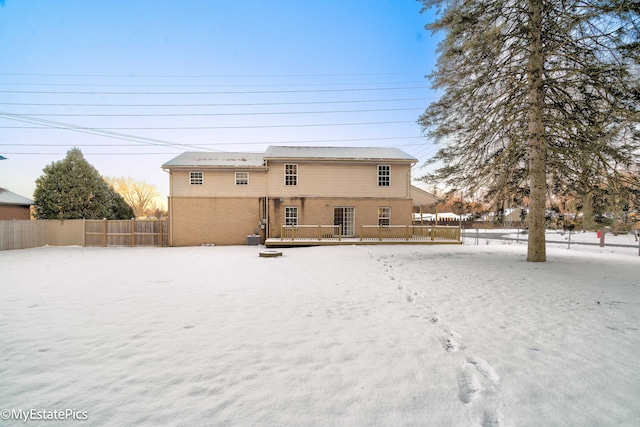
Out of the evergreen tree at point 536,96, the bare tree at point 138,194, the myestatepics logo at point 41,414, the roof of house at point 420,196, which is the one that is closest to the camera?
the myestatepics logo at point 41,414

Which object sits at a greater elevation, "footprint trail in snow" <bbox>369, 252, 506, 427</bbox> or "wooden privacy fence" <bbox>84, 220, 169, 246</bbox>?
"wooden privacy fence" <bbox>84, 220, 169, 246</bbox>

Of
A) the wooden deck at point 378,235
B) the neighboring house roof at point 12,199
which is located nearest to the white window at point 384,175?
the wooden deck at point 378,235

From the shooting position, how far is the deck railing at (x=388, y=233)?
687 inches

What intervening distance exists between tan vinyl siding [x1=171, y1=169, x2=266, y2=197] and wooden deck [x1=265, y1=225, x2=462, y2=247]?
3769mm

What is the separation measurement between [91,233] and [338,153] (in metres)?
17.5

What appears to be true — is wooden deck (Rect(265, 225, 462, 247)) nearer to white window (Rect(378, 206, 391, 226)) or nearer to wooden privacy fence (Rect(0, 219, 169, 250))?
white window (Rect(378, 206, 391, 226))

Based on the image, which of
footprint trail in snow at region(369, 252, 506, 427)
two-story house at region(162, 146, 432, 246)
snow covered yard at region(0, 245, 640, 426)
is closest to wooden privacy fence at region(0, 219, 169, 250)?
two-story house at region(162, 146, 432, 246)

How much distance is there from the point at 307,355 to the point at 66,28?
23882mm

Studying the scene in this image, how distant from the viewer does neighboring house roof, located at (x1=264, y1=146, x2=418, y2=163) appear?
18.2 m

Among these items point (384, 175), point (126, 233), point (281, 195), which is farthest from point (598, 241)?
point (126, 233)

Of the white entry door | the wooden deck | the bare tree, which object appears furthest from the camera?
the bare tree

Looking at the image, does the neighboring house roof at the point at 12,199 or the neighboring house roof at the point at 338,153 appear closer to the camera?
the neighboring house roof at the point at 338,153

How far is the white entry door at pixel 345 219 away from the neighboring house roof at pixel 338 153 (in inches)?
142

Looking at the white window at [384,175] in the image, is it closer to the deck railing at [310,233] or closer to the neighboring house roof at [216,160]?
the deck railing at [310,233]
